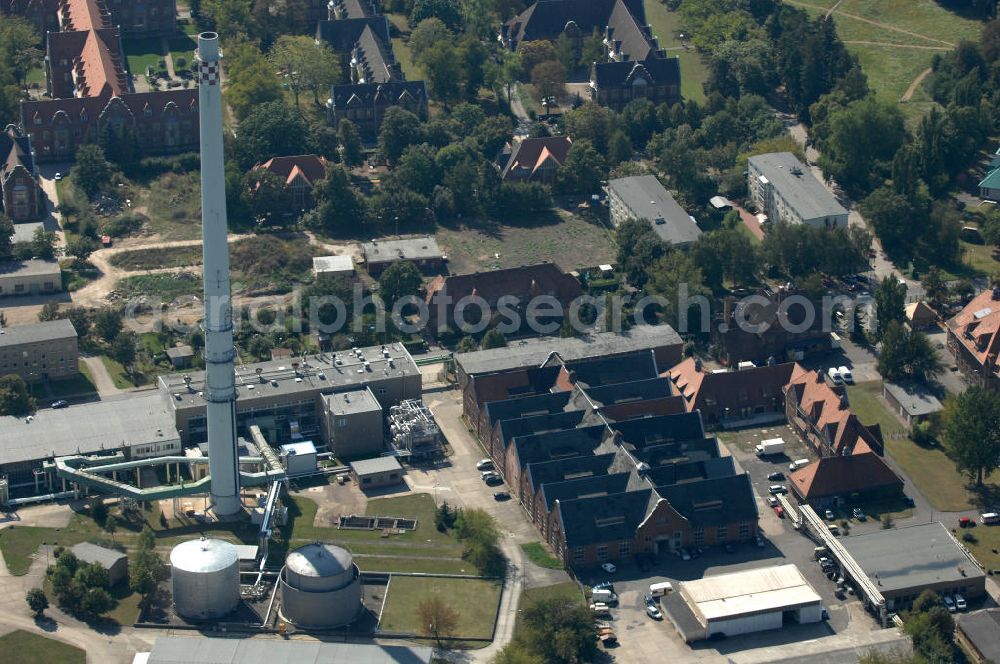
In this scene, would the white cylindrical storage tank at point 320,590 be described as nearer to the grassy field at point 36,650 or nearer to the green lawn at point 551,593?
the green lawn at point 551,593

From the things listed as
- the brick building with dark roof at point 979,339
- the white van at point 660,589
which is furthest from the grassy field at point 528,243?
the white van at point 660,589

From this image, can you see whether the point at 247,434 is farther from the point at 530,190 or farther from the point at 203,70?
the point at 530,190

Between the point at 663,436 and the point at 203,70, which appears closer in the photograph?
the point at 203,70

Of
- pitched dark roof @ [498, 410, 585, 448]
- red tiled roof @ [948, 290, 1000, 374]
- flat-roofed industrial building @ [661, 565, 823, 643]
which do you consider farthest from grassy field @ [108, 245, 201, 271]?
red tiled roof @ [948, 290, 1000, 374]

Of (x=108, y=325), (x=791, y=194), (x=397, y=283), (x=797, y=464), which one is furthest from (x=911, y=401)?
(x=108, y=325)

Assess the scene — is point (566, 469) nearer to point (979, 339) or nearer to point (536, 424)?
point (536, 424)

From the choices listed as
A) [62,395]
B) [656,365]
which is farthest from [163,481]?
[656,365]
